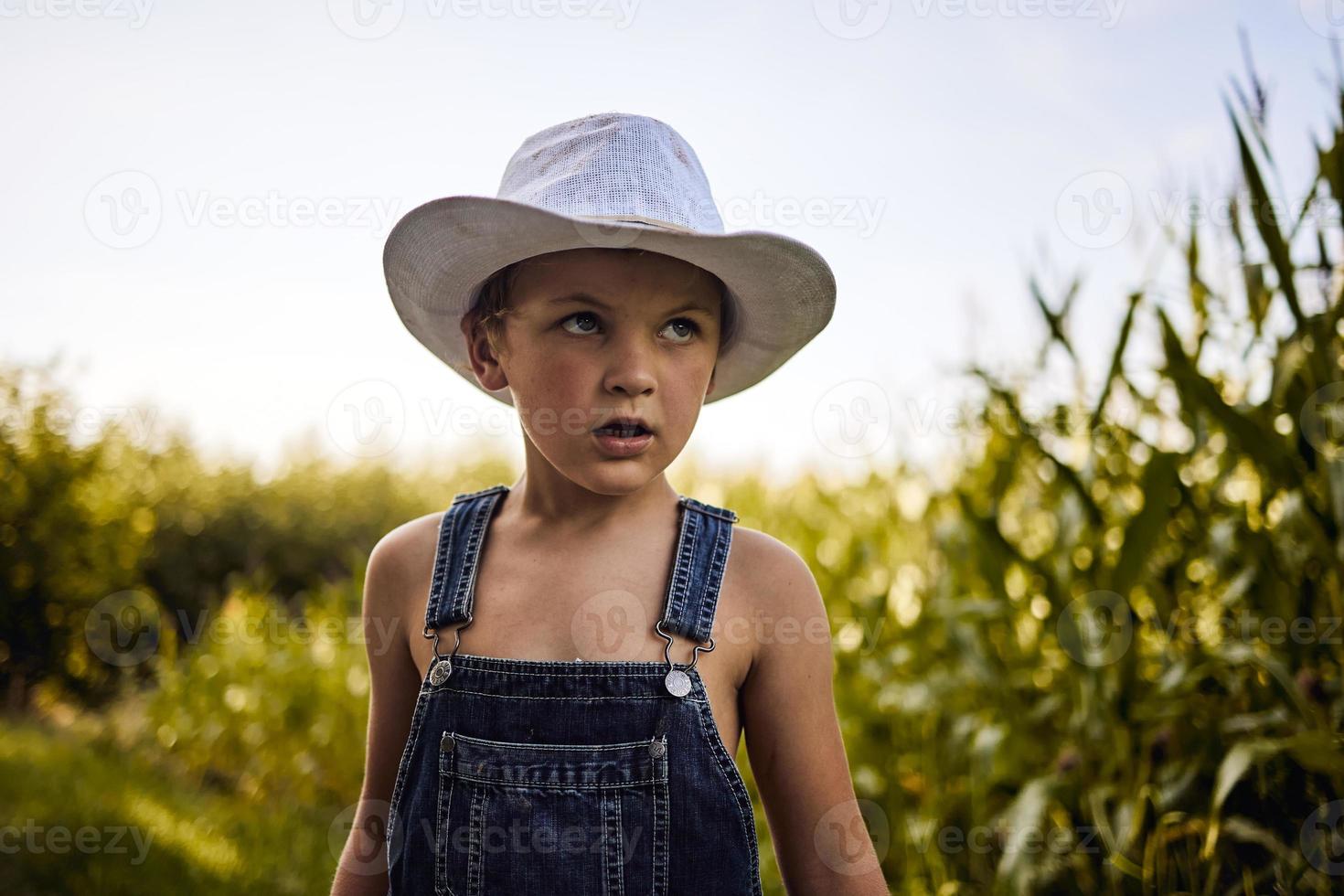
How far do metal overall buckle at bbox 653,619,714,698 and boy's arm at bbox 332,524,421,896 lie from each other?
36 cm

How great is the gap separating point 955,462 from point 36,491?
325 centimetres

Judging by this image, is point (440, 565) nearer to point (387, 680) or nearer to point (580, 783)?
point (387, 680)

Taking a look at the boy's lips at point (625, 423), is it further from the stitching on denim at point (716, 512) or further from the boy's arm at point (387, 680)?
the boy's arm at point (387, 680)

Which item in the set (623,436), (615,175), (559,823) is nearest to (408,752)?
(559,823)

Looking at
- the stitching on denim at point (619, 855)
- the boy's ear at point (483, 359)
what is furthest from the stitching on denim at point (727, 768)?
the boy's ear at point (483, 359)

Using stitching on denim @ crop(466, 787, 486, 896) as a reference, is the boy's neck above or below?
above

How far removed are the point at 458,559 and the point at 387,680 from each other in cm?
20

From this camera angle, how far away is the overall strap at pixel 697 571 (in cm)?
113

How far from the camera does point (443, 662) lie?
1161 mm

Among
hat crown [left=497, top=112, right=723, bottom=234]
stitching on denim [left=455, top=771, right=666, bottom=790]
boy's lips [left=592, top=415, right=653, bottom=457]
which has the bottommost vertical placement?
stitching on denim [left=455, top=771, right=666, bottom=790]

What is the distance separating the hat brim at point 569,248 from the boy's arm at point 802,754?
0.33 meters

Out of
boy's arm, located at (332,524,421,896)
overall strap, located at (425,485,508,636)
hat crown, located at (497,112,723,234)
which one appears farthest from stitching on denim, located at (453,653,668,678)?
hat crown, located at (497,112,723,234)

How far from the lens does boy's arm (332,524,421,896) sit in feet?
4.18

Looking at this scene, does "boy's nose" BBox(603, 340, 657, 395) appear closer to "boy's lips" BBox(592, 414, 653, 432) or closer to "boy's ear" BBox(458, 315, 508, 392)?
"boy's lips" BBox(592, 414, 653, 432)
